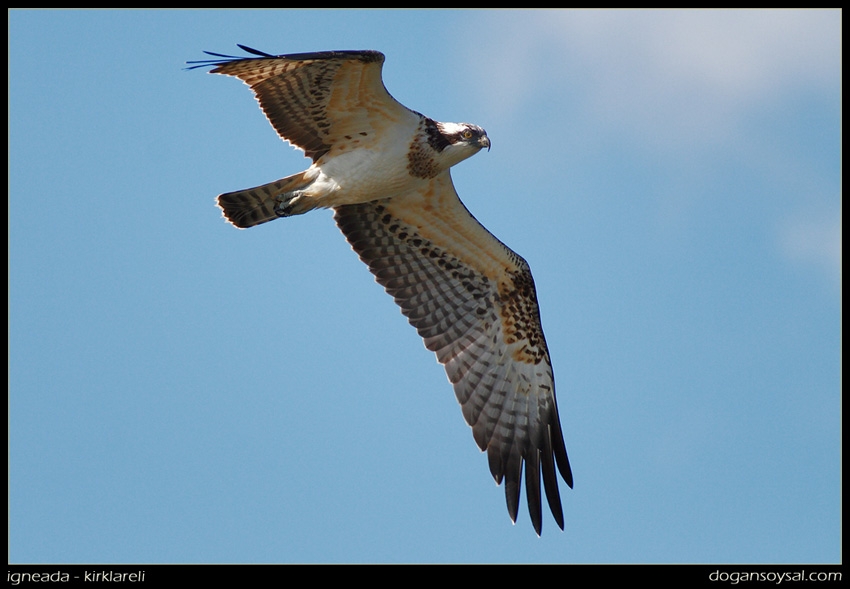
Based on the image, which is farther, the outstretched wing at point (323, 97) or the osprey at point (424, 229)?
the osprey at point (424, 229)

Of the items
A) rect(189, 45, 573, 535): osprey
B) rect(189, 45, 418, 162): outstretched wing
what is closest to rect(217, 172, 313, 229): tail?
rect(189, 45, 573, 535): osprey

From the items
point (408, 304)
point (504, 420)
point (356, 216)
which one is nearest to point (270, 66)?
point (356, 216)

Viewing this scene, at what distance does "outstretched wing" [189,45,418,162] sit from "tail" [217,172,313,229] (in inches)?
15.2

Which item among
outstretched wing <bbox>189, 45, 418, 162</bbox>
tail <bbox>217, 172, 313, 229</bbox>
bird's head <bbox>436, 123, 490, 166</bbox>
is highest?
outstretched wing <bbox>189, 45, 418, 162</bbox>

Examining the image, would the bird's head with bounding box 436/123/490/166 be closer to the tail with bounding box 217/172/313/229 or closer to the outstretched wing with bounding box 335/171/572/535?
the outstretched wing with bounding box 335/171/572/535

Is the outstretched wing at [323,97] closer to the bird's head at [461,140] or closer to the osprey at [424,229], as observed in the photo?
the osprey at [424,229]

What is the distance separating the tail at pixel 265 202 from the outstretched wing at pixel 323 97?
386 mm

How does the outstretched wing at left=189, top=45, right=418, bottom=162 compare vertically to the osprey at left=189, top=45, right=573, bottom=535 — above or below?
above

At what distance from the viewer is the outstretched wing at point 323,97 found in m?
9.84

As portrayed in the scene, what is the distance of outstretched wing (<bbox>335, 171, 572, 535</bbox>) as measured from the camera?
37.7ft

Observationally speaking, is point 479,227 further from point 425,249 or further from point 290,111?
point 290,111

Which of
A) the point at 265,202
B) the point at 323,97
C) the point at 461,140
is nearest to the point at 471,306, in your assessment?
the point at 461,140

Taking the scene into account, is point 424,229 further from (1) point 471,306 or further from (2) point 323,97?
(2) point 323,97

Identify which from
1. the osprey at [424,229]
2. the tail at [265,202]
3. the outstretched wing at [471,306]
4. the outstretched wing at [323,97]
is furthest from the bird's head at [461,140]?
the tail at [265,202]
